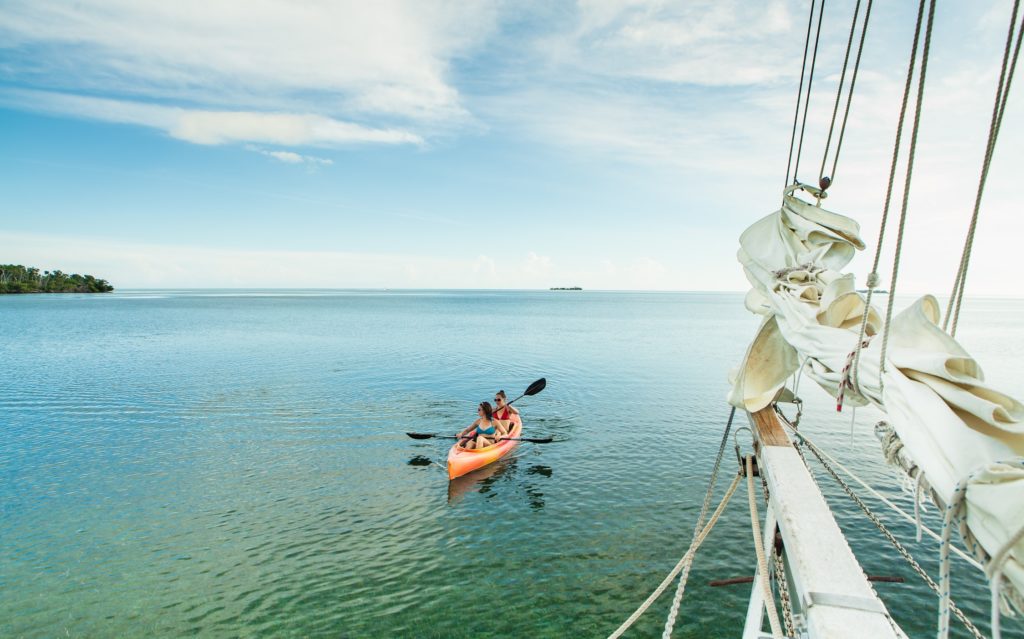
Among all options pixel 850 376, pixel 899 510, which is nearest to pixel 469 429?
pixel 899 510

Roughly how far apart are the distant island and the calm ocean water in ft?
545

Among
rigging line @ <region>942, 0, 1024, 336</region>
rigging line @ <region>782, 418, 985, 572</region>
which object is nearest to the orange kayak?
rigging line @ <region>782, 418, 985, 572</region>

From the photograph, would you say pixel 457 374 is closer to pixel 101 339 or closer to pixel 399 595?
pixel 399 595

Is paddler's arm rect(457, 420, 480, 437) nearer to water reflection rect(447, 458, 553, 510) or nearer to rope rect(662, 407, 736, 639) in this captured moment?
water reflection rect(447, 458, 553, 510)

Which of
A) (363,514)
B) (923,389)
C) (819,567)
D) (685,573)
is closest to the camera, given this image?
(923,389)

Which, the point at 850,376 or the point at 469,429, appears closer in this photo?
the point at 850,376

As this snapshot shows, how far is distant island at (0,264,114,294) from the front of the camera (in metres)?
148

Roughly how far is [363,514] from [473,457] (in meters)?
3.80

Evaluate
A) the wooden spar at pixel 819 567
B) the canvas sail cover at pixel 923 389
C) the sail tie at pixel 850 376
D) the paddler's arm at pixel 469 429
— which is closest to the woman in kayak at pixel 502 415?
the paddler's arm at pixel 469 429

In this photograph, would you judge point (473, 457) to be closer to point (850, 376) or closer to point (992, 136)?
point (850, 376)

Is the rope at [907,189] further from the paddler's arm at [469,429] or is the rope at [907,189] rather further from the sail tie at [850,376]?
the paddler's arm at [469,429]

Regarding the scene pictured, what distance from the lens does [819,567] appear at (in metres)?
4.13

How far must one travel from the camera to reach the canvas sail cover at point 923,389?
8.30 feet

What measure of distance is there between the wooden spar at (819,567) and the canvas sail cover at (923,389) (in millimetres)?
1065
